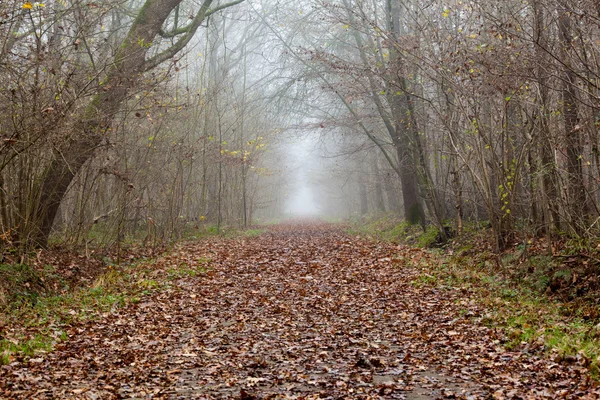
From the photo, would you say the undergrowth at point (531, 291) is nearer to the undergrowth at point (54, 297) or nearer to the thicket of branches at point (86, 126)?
the undergrowth at point (54, 297)

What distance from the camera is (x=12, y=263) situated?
891 cm

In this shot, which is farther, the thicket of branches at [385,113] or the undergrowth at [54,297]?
the thicket of branches at [385,113]

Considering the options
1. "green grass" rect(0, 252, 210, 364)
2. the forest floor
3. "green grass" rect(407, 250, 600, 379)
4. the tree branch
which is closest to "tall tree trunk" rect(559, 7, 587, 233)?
"green grass" rect(407, 250, 600, 379)

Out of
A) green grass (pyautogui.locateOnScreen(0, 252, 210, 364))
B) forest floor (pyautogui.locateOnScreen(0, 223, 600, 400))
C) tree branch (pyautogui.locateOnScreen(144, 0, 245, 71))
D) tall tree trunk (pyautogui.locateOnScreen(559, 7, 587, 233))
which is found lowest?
forest floor (pyautogui.locateOnScreen(0, 223, 600, 400))

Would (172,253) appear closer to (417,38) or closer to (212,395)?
(417,38)

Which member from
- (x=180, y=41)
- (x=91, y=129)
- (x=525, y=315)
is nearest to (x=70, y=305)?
(x=91, y=129)

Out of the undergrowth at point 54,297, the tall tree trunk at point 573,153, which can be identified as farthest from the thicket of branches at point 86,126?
the tall tree trunk at point 573,153

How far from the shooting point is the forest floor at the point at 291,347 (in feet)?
17.0

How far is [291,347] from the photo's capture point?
671 cm

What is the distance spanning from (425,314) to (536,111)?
4657 millimetres

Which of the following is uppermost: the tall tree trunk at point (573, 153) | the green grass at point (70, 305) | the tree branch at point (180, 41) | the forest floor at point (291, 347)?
the tree branch at point (180, 41)

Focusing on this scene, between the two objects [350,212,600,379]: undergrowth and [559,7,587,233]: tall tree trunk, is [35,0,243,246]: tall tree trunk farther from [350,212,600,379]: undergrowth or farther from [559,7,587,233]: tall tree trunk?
[559,7,587,233]: tall tree trunk

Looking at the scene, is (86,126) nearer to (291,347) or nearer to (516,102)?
(291,347)

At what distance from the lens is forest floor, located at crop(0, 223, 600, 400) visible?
17.0ft
